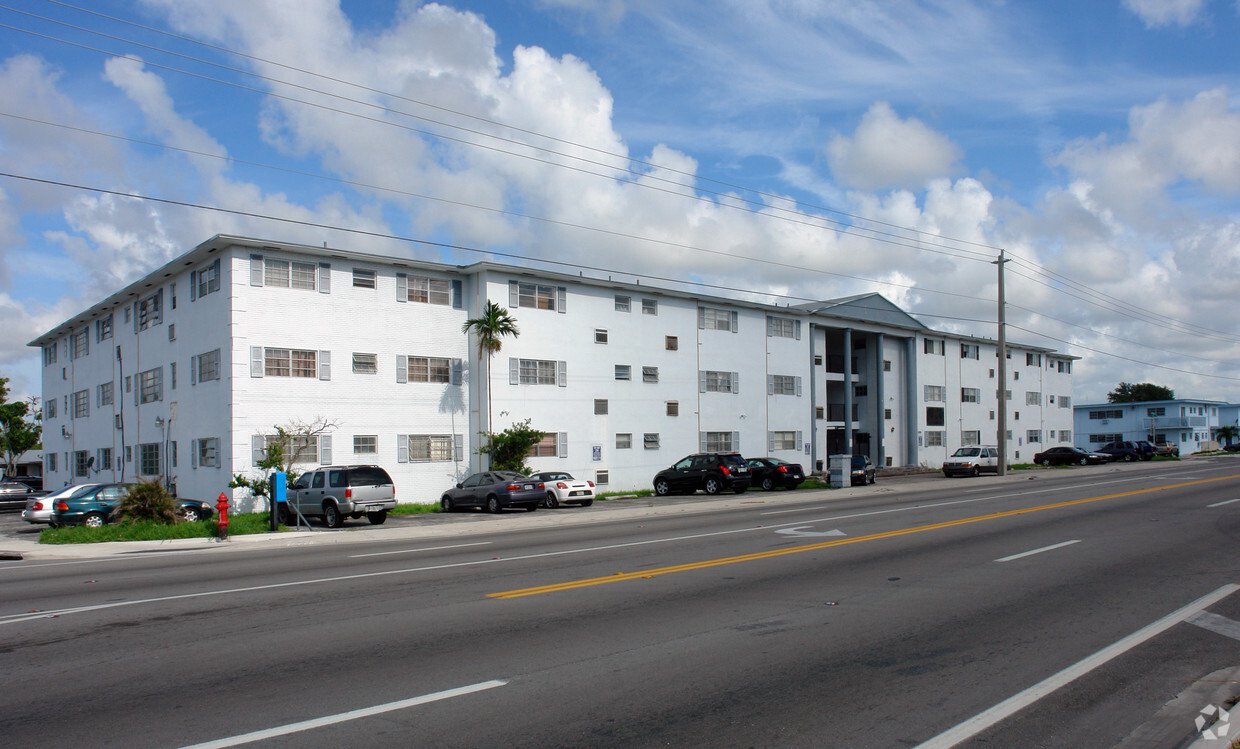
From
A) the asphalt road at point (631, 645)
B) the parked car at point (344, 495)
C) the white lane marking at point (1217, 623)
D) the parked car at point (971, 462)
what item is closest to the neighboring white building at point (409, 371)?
the parked car at point (344, 495)

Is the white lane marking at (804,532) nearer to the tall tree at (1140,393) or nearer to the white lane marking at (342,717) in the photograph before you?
the white lane marking at (342,717)

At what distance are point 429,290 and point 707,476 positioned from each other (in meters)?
14.2

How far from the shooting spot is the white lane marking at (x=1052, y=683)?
5.33 metres

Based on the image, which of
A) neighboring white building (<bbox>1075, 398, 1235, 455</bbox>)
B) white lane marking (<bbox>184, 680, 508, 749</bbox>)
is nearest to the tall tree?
neighboring white building (<bbox>1075, 398, 1235, 455</bbox>)

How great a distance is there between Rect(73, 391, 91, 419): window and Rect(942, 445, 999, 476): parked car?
46.2 meters

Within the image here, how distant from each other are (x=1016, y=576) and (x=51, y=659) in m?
11.0

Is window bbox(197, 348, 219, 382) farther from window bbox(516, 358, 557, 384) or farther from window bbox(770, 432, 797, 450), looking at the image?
window bbox(770, 432, 797, 450)

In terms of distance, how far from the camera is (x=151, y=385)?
119ft

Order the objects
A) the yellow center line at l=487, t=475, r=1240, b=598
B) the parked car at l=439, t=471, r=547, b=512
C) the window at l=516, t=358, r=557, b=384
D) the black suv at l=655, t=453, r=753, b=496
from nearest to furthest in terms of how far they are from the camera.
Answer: the yellow center line at l=487, t=475, r=1240, b=598 < the parked car at l=439, t=471, r=547, b=512 < the black suv at l=655, t=453, r=753, b=496 < the window at l=516, t=358, r=557, b=384

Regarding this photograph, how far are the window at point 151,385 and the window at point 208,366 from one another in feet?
15.6

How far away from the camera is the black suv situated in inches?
1421

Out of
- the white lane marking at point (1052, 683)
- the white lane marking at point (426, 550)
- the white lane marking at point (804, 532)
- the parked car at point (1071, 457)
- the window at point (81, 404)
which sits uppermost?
the window at point (81, 404)

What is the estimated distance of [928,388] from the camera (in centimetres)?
6150

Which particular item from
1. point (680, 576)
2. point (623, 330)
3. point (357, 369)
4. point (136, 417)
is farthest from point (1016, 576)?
point (136, 417)
